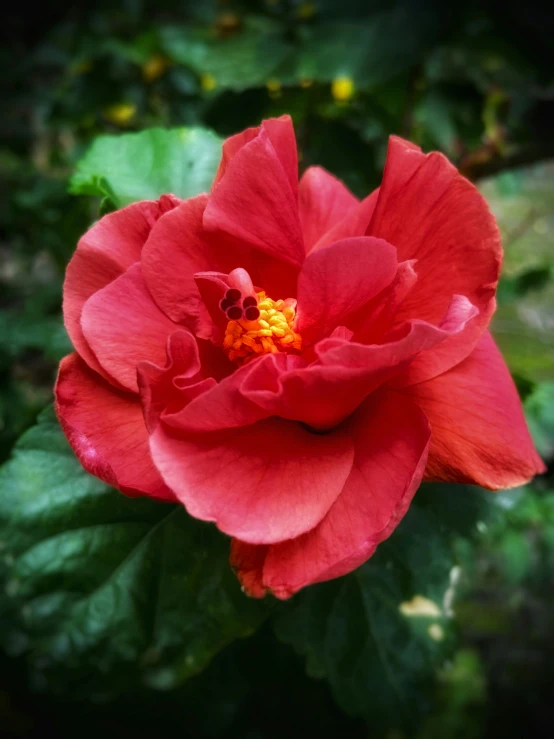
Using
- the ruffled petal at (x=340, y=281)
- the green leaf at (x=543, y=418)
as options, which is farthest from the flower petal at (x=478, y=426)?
the green leaf at (x=543, y=418)

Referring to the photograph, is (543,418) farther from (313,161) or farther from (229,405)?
(229,405)

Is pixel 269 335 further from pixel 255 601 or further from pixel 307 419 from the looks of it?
pixel 255 601

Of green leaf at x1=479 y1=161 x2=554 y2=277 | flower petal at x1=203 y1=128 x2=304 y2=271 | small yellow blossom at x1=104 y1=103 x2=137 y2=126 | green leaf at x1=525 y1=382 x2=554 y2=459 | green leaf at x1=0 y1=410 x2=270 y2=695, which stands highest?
flower petal at x1=203 y1=128 x2=304 y2=271

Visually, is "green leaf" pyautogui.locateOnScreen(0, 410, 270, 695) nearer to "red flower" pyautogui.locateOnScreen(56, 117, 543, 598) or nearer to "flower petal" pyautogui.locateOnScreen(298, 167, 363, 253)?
"red flower" pyautogui.locateOnScreen(56, 117, 543, 598)

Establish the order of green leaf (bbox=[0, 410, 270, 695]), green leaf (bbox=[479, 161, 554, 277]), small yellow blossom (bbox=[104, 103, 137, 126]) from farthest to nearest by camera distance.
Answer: green leaf (bbox=[479, 161, 554, 277]), small yellow blossom (bbox=[104, 103, 137, 126]), green leaf (bbox=[0, 410, 270, 695])

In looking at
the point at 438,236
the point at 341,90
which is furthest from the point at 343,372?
the point at 341,90

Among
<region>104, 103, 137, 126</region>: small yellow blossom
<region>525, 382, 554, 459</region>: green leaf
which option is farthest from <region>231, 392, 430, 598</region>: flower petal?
<region>104, 103, 137, 126</region>: small yellow blossom

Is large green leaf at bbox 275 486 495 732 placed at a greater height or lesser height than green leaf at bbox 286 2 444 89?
lesser
